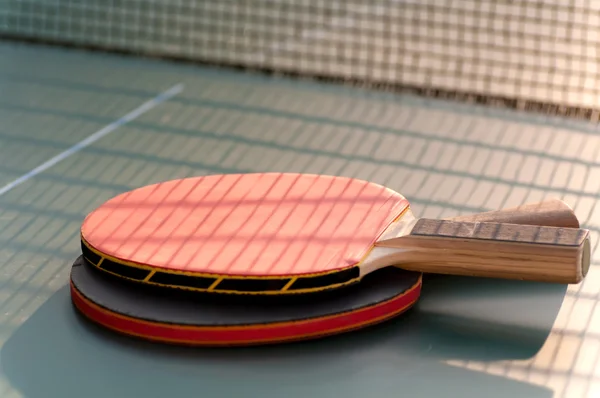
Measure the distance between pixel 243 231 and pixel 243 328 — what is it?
10.3 inches

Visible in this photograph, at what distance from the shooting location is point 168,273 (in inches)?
80.0

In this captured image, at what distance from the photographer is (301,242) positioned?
2.14 m

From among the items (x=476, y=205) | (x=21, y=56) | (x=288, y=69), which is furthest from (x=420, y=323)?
(x=21, y=56)

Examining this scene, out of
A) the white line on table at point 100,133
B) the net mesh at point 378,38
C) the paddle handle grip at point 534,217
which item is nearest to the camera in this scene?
the paddle handle grip at point 534,217

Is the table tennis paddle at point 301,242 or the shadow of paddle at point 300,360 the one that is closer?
the shadow of paddle at point 300,360

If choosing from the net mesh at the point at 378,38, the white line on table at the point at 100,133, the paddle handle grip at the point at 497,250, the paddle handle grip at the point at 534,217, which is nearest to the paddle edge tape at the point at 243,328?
the paddle handle grip at the point at 497,250

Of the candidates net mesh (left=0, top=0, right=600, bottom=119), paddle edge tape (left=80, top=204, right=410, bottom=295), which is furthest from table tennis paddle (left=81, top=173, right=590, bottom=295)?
net mesh (left=0, top=0, right=600, bottom=119)

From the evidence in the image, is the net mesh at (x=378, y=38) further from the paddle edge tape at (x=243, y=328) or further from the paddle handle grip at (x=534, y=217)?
the paddle edge tape at (x=243, y=328)

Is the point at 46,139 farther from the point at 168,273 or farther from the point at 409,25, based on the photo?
the point at 409,25

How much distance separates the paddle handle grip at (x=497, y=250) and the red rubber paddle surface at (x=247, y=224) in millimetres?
95

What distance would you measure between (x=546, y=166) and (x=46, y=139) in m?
1.43

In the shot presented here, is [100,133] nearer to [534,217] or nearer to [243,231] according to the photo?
[243,231]

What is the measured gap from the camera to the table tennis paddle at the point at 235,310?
2002 millimetres

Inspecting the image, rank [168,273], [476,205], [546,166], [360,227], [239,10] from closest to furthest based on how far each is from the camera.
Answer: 1. [168,273]
2. [360,227]
3. [476,205]
4. [546,166]
5. [239,10]
